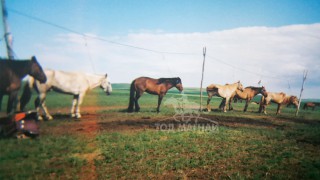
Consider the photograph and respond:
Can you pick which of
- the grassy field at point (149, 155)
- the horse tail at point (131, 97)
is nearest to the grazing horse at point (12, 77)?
the grassy field at point (149, 155)

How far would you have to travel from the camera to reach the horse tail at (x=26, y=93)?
1092 cm

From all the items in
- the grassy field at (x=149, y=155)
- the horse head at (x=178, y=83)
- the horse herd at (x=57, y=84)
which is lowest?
the grassy field at (x=149, y=155)

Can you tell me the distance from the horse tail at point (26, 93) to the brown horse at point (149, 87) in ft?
28.6

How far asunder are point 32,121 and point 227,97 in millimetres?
20740

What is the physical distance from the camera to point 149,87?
64.1ft

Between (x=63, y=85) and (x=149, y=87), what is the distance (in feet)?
27.5

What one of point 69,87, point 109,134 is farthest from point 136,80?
point 109,134

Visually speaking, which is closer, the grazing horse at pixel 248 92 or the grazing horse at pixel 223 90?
the grazing horse at pixel 223 90

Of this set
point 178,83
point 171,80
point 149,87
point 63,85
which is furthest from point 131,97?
point 63,85

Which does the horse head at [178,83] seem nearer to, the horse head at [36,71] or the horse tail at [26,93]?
the horse head at [36,71]

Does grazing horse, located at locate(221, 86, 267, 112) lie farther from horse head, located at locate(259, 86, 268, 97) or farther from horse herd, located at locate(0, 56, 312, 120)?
horse herd, located at locate(0, 56, 312, 120)

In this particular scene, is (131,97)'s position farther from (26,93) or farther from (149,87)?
(26,93)

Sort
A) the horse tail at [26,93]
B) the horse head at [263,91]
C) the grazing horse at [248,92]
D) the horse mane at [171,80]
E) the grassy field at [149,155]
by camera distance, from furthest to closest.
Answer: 1. the grazing horse at [248,92]
2. the horse head at [263,91]
3. the horse mane at [171,80]
4. the horse tail at [26,93]
5. the grassy field at [149,155]

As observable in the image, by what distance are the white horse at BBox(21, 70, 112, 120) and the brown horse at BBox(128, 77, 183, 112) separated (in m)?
4.04
